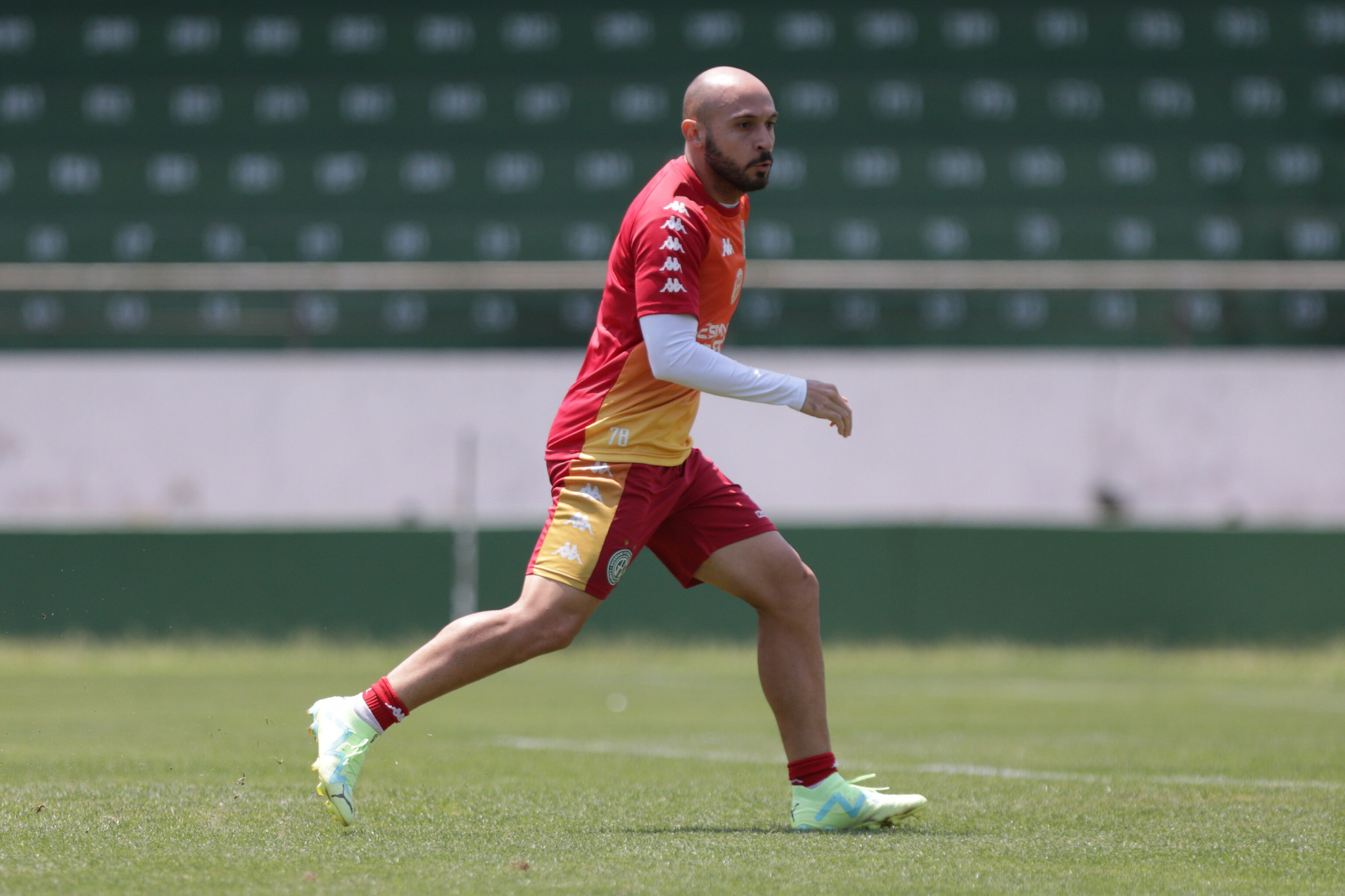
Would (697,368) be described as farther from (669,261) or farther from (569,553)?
(569,553)

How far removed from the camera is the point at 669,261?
382 centimetres

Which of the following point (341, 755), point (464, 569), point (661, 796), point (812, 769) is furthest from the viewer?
point (464, 569)

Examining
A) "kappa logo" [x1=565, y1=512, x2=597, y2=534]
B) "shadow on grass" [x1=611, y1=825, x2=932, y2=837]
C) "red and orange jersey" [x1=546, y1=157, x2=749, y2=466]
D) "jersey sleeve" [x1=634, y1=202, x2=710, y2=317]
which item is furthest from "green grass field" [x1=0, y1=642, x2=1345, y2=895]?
"jersey sleeve" [x1=634, y1=202, x2=710, y2=317]

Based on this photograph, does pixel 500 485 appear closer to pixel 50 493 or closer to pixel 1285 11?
pixel 50 493

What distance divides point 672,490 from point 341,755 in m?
1.03

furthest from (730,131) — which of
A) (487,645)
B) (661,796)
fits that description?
(661,796)

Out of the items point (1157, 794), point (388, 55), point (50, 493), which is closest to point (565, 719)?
point (1157, 794)

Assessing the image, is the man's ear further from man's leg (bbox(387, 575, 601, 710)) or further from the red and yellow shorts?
man's leg (bbox(387, 575, 601, 710))

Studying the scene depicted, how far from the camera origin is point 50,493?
17.2m

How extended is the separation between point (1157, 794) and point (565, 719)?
4.09 meters

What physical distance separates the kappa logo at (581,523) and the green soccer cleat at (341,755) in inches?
26.6

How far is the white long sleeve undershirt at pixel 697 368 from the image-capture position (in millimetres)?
3789

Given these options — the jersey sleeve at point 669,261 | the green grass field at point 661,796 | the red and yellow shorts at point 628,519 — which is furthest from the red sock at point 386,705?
the jersey sleeve at point 669,261

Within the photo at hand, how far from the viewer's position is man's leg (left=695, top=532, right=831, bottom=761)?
4121mm
